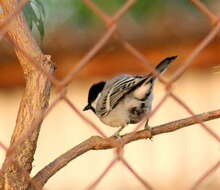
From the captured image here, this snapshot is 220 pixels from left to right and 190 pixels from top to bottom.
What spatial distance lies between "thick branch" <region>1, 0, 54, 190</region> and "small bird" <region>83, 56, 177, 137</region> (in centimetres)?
93

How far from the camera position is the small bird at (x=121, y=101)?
289 centimetres

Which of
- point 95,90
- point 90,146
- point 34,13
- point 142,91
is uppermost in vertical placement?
point 95,90

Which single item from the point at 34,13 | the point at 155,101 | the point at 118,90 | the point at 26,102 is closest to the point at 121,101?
the point at 118,90

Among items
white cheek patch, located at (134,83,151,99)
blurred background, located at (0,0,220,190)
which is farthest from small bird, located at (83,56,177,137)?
blurred background, located at (0,0,220,190)

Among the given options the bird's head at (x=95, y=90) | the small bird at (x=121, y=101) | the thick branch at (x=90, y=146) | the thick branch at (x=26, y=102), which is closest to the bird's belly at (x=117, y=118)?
the small bird at (x=121, y=101)

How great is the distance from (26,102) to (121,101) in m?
1.34

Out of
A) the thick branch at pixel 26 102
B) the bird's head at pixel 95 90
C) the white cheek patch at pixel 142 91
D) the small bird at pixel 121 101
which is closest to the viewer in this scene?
the thick branch at pixel 26 102

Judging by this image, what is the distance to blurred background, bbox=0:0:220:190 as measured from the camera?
5211 millimetres

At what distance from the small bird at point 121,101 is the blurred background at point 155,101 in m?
1.80

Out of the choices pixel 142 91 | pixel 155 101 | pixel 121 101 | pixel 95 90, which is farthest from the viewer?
pixel 155 101

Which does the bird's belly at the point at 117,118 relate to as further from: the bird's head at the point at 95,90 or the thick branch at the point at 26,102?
the thick branch at the point at 26,102

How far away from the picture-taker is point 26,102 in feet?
5.92

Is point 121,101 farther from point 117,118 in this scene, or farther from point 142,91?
point 142,91

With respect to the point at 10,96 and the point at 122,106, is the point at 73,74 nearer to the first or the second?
the point at 122,106
